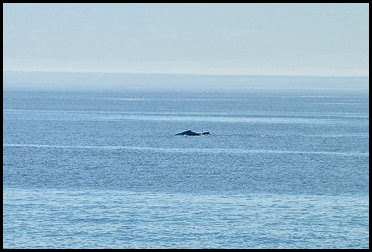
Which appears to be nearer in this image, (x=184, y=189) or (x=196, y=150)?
(x=184, y=189)

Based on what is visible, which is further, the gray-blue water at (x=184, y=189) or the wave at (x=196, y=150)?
the wave at (x=196, y=150)

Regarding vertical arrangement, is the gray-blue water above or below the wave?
above

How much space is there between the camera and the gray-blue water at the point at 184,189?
4131cm

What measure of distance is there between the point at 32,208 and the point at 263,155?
1364 inches

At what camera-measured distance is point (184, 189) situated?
55344 mm

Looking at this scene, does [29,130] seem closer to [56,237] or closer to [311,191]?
[311,191]

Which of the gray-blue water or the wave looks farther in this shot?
the wave

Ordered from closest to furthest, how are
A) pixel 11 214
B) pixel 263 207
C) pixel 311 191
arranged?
pixel 11 214 → pixel 263 207 → pixel 311 191

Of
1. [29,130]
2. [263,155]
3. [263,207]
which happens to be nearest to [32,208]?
[263,207]

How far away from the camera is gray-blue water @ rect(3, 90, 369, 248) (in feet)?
136

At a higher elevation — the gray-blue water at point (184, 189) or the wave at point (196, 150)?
the gray-blue water at point (184, 189)

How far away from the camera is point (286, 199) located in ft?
170

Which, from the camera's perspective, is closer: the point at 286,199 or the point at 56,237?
the point at 56,237

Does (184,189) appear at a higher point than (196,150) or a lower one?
higher
